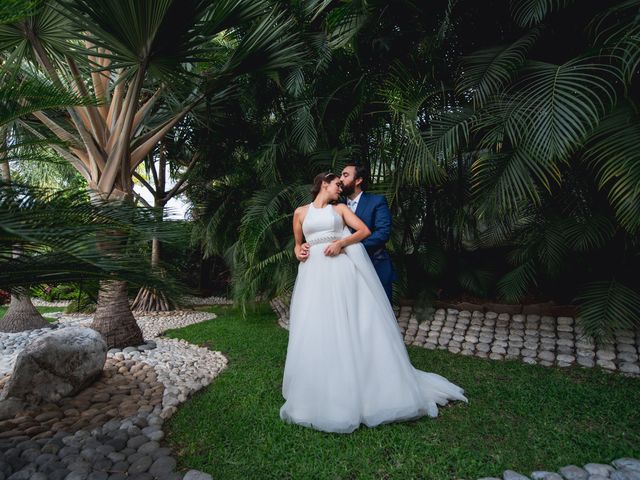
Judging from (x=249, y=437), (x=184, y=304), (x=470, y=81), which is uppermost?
(x=470, y=81)

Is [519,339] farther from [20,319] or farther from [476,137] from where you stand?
[20,319]

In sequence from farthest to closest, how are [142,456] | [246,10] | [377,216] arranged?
[246,10] → [377,216] → [142,456]

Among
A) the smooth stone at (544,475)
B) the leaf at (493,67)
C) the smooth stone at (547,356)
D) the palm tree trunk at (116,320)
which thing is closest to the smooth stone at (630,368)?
the smooth stone at (547,356)

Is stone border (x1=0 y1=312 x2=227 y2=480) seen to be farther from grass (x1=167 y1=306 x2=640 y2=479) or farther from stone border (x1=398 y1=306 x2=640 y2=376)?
stone border (x1=398 y1=306 x2=640 y2=376)

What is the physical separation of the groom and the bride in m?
0.48

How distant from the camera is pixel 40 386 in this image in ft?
10.1

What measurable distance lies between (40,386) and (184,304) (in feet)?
6.70

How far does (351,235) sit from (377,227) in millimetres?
582

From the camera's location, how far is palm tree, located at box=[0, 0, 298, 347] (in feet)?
11.3

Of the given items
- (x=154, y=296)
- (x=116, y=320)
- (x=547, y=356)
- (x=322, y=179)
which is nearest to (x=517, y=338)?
(x=547, y=356)

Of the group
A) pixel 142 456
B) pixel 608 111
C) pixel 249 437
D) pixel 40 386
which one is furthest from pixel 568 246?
pixel 40 386

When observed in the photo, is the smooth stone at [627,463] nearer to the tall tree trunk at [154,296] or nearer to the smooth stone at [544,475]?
the smooth stone at [544,475]

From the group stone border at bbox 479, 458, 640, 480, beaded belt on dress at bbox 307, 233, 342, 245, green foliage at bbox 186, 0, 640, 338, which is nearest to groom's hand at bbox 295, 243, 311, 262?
beaded belt on dress at bbox 307, 233, 342, 245

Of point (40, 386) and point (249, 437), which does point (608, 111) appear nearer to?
point (249, 437)
